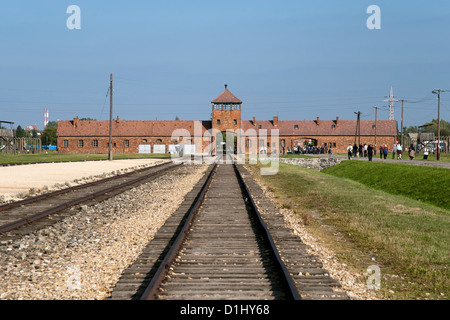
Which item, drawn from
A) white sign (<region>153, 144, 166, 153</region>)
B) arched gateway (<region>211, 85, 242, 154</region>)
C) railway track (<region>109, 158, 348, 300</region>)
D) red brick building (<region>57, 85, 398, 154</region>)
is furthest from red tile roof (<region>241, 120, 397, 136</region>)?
railway track (<region>109, 158, 348, 300</region>)

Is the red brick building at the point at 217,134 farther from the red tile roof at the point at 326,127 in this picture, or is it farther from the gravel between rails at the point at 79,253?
the gravel between rails at the point at 79,253

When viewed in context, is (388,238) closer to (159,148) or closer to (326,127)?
(159,148)

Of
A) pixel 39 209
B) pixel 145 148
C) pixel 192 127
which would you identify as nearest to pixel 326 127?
pixel 192 127

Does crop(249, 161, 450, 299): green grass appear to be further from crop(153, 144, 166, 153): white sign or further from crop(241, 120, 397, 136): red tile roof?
crop(241, 120, 397, 136): red tile roof

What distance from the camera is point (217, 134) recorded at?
3155 inches

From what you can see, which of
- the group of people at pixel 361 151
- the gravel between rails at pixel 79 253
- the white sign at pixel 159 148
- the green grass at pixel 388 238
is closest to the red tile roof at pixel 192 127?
the white sign at pixel 159 148

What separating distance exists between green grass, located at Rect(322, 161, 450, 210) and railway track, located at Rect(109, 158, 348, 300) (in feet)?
35.3

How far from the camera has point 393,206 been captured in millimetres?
13562

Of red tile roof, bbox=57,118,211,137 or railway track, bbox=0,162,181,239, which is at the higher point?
red tile roof, bbox=57,118,211,137

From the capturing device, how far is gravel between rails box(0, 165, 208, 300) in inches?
215

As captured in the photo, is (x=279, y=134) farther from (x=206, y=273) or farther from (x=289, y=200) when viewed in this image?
(x=206, y=273)

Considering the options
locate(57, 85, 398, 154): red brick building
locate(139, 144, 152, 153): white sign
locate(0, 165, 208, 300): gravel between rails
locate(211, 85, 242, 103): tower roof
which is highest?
locate(211, 85, 242, 103): tower roof
